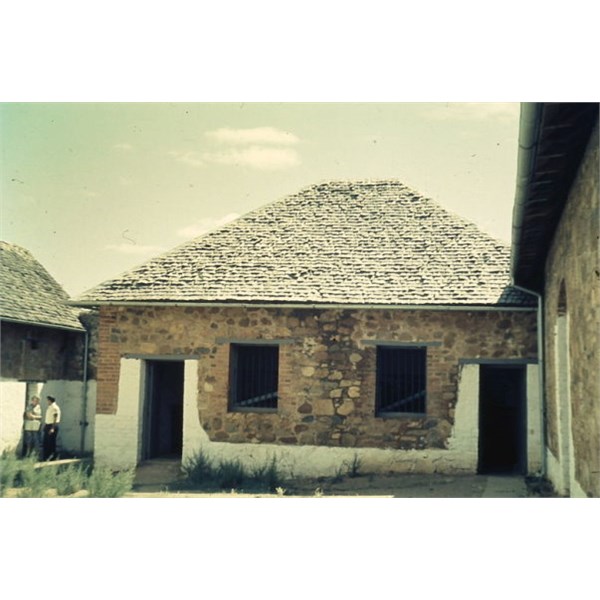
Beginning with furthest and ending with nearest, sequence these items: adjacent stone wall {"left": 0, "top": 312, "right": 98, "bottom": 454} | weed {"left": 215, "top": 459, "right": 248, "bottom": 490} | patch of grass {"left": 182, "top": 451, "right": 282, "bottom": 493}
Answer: adjacent stone wall {"left": 0, "top": 312, "right": 98, "bottom": 454}
weed {"left": 215, "top": 459, "right": 248, "bottom": 490}
patch of grass {"left": 182, "top": 451, "right": 282, "bottom": 493}

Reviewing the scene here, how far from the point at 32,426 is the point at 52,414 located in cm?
94

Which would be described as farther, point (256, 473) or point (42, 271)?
point (42, 271)

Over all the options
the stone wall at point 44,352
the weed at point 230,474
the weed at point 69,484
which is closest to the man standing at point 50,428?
the stone wall at point 44,352

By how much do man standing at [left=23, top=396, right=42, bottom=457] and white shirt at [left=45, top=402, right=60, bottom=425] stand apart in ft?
1.74

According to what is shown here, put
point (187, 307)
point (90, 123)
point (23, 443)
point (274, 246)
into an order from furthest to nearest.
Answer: point (23, 443) < point (274, 246) < point (187, 307) < point (90, 123)

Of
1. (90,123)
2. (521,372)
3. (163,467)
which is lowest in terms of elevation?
(163,467)

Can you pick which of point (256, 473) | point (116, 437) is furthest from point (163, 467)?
point (256, 473)

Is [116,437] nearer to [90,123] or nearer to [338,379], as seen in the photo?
[338,379]

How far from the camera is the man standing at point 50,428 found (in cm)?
1585

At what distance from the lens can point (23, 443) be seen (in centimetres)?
1570

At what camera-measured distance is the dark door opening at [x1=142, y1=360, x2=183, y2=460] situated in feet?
43.0

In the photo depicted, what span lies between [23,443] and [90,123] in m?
9.65

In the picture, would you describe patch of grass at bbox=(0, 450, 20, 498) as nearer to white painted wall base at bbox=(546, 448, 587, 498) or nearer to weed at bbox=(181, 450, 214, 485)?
weed at bbox=(181, 450, 214, 485)

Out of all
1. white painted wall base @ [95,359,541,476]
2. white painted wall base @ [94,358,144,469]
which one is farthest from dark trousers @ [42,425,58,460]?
white painted wall base @ [95,359,541,476]
